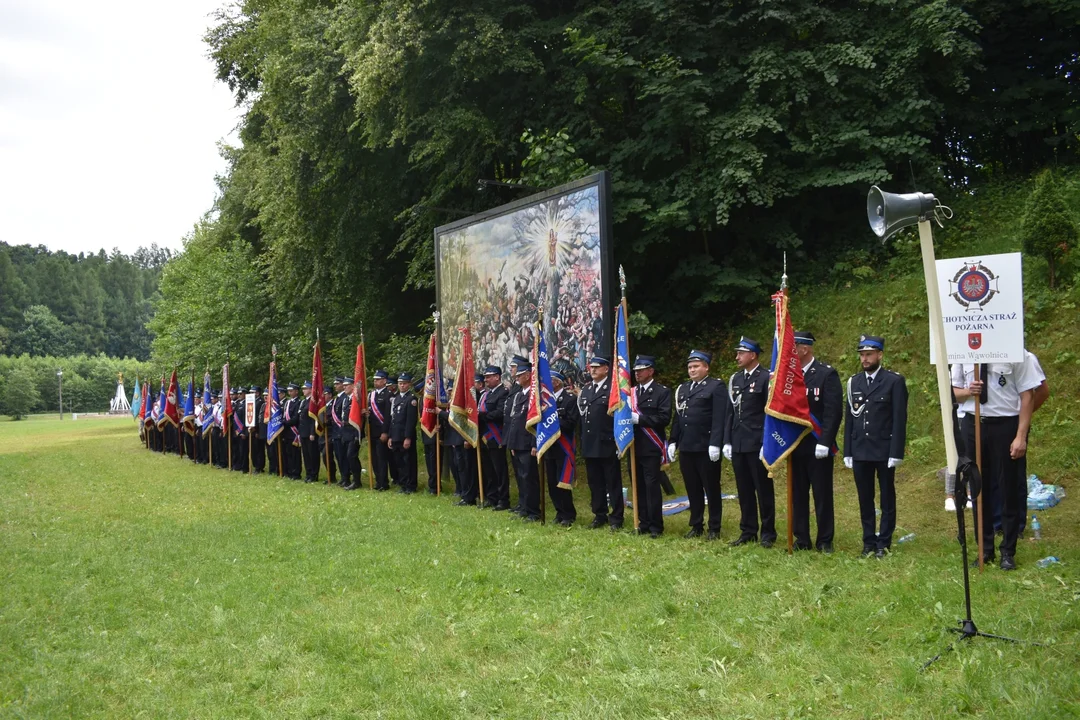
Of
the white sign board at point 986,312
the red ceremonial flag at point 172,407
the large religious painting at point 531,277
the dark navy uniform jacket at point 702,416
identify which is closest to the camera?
the white sign board at point 986,312

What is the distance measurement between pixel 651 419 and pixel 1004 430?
3.67 metres

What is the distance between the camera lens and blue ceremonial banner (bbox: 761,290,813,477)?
26.8ft

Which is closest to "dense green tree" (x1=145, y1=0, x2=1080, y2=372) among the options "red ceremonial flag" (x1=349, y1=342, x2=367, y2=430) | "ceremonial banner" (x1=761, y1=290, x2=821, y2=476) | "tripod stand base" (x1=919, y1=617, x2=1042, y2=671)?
"red ceremonial flag" (x1=349, y1=342, x2=367, y2=430)

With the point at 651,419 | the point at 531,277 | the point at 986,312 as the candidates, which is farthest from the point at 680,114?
the point at 986,312

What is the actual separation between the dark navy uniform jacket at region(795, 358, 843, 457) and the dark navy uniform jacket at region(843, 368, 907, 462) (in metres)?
0.16

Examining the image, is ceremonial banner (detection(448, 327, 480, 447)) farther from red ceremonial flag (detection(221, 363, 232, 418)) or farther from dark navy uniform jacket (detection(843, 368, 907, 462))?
red ceremonial flag (detection(221, 363, 232, 418))

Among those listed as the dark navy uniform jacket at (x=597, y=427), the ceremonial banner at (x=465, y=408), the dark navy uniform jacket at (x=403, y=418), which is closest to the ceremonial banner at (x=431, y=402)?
the dark navy uniform jacket at (x=403, y=418)

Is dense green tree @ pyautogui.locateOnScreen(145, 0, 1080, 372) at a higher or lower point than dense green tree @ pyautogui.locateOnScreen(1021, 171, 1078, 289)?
higher

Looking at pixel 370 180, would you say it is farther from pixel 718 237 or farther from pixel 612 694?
pixel 612 694

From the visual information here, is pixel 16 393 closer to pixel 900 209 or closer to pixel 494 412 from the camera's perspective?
pixel 494 412

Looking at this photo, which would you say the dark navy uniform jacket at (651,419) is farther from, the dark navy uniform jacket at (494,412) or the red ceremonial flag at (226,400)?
the red ceremonial flag at (226,400)

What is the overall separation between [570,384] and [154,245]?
17420 centimetres

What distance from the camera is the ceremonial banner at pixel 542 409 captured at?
35.9ft

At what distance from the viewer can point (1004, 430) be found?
23.9 ft
